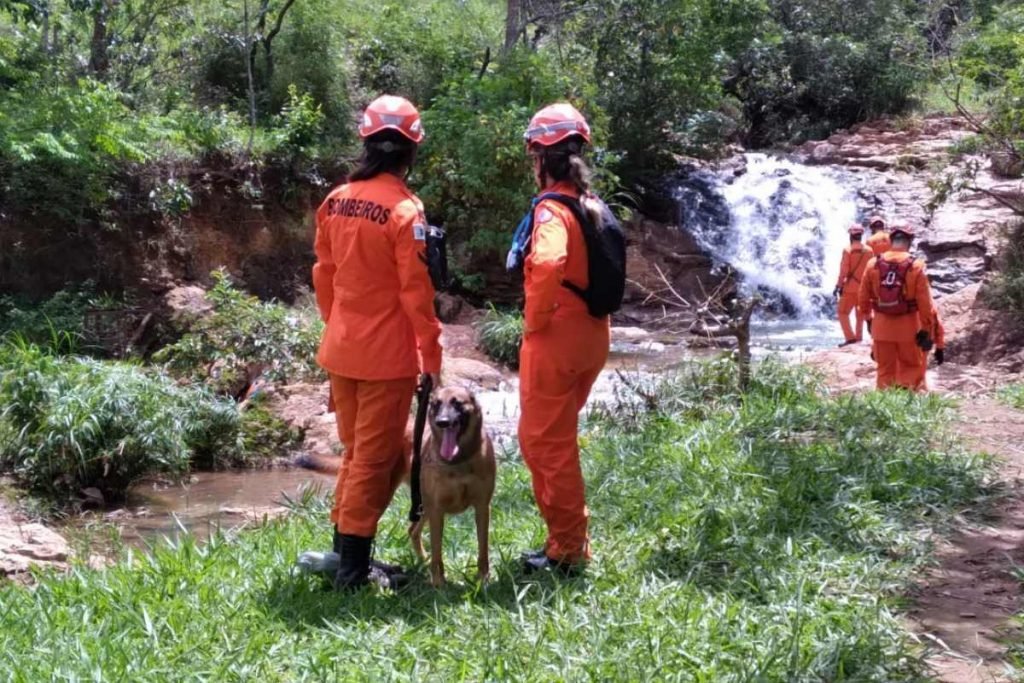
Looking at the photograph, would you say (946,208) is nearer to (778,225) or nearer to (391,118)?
(778,225)

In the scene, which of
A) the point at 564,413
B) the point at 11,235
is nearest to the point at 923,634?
the point at 564,413

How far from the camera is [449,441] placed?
184 inches

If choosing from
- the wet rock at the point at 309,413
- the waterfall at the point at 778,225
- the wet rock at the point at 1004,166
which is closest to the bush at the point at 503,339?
the wet rock at the point at 309,413

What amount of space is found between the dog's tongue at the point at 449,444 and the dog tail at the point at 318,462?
16.2ft

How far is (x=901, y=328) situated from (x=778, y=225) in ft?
32.3

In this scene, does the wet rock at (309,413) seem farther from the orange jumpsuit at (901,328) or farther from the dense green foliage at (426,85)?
the orange jumpsuit at (901,328)

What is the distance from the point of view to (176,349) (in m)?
11.7

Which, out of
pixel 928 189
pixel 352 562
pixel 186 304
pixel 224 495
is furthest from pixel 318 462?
pixel 928 189

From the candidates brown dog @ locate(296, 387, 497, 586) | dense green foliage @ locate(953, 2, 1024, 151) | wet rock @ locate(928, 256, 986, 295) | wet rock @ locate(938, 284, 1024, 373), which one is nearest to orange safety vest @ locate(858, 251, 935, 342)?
dense green foliage @ locate(953, 2, 1024, 151)

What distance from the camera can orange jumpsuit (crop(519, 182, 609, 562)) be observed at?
480 centimetres

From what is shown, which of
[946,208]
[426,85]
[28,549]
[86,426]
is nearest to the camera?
[28,549]

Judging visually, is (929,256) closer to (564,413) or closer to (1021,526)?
(1021,526)

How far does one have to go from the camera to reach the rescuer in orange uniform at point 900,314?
32.7ft

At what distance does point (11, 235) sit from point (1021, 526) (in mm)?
12184
